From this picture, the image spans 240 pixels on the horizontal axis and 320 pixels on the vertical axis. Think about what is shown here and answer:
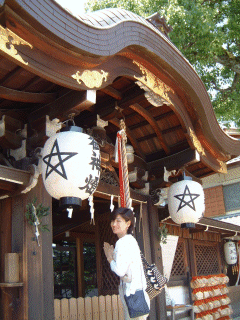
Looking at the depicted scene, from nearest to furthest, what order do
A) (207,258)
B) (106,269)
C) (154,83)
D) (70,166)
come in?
(70,166) → (154,83) → (106,269) → (207,258)

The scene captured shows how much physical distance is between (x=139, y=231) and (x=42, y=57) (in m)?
4.01

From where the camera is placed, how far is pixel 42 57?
3.52 metres

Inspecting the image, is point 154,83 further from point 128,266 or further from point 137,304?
point 137,304

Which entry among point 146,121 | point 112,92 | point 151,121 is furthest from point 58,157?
point 146,121

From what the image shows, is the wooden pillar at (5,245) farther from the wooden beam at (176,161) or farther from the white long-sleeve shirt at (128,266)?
the wooden beam at (176,161)

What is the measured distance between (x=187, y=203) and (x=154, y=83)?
221 cm

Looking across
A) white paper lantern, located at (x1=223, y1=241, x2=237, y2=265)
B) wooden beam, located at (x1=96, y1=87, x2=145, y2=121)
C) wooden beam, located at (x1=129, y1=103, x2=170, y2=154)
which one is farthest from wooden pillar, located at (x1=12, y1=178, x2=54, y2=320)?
white paper lantern, located at (x1=223, y1=241, x2=237, y2=265)

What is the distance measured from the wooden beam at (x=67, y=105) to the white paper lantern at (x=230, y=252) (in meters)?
8.40

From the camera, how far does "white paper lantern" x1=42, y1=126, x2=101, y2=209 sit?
12.1 ft

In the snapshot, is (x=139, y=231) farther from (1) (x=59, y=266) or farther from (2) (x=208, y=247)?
(2) (x=208, y=247)

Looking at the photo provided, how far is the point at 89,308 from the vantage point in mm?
5633

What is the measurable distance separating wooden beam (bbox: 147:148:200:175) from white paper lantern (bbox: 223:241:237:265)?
547 cm

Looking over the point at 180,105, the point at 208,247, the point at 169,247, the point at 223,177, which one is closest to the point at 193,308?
the point at 169,247

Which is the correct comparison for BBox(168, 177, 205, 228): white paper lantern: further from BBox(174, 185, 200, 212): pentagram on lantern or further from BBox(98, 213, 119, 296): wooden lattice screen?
BBox(98, 213, 119, 296): wooden lattice screen
